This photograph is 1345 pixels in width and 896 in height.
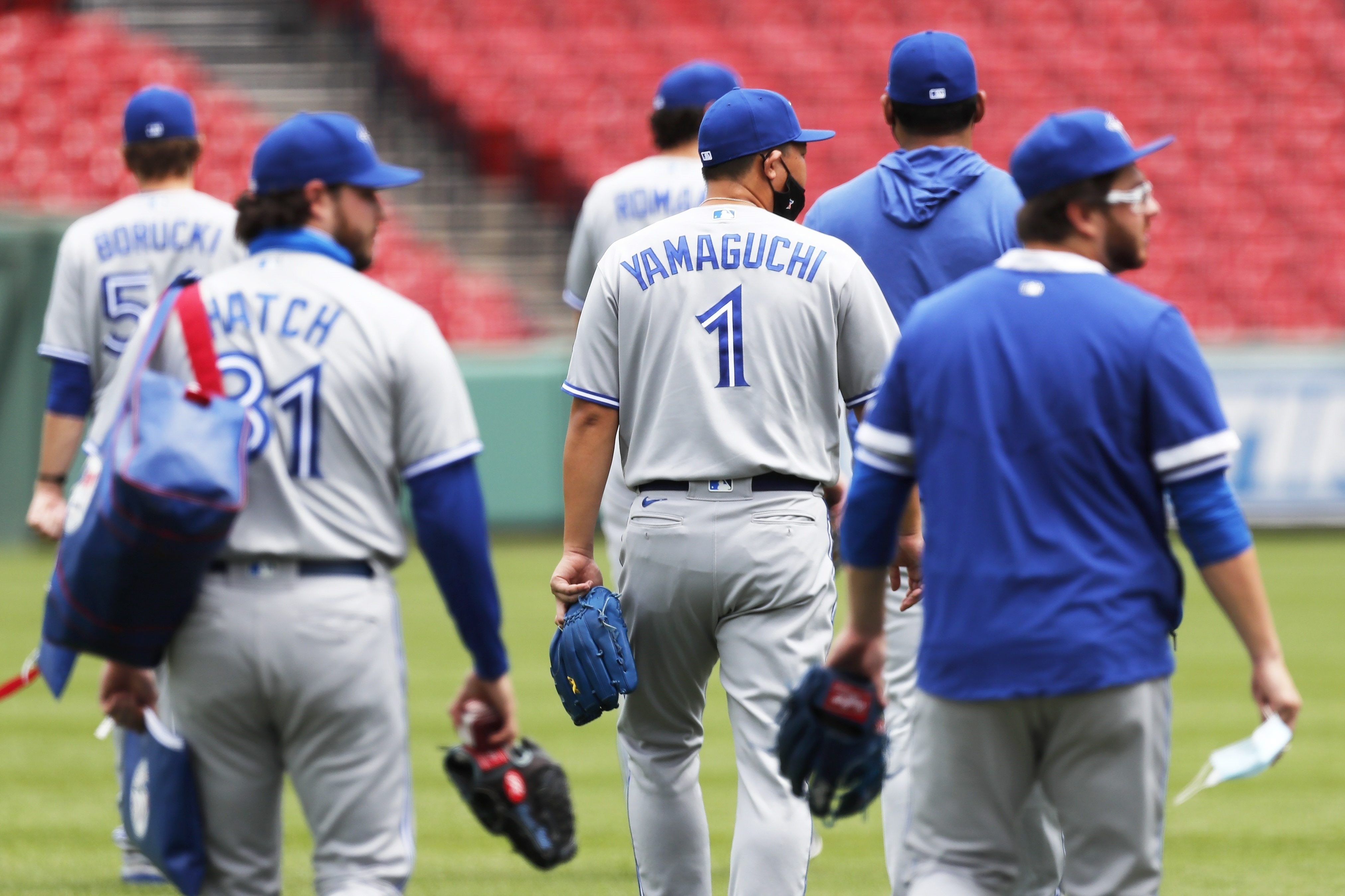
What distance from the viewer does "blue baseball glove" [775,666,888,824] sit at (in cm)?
366

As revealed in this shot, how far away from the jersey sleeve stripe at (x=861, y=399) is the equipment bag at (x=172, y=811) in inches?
72.4

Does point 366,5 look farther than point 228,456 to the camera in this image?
Yes

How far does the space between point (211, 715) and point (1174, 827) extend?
431 centimetres

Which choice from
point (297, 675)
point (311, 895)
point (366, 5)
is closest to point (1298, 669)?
point (311, 895)

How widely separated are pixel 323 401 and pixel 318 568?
326 mm

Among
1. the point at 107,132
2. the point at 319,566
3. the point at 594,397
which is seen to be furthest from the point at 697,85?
the point at 107,132

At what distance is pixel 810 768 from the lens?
12.3ft

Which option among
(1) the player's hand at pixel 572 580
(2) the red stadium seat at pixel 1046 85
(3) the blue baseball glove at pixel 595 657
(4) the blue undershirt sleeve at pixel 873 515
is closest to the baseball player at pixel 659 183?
(1) the player's hand at pixel 572 580

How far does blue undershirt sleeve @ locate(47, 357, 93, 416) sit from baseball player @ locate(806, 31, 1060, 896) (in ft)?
7.88

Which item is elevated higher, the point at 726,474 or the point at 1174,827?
the point at 726,474

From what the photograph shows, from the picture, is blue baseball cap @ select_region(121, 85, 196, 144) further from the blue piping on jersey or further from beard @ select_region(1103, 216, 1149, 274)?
beard @ select_region(1103, 216, 1149, 274)

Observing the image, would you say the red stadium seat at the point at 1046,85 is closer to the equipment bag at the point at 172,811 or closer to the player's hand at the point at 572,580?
the player's hand at the point at 572,580

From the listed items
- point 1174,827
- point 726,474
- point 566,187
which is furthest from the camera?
point 566,187

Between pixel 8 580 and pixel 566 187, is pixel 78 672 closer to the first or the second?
pixel 8 580
